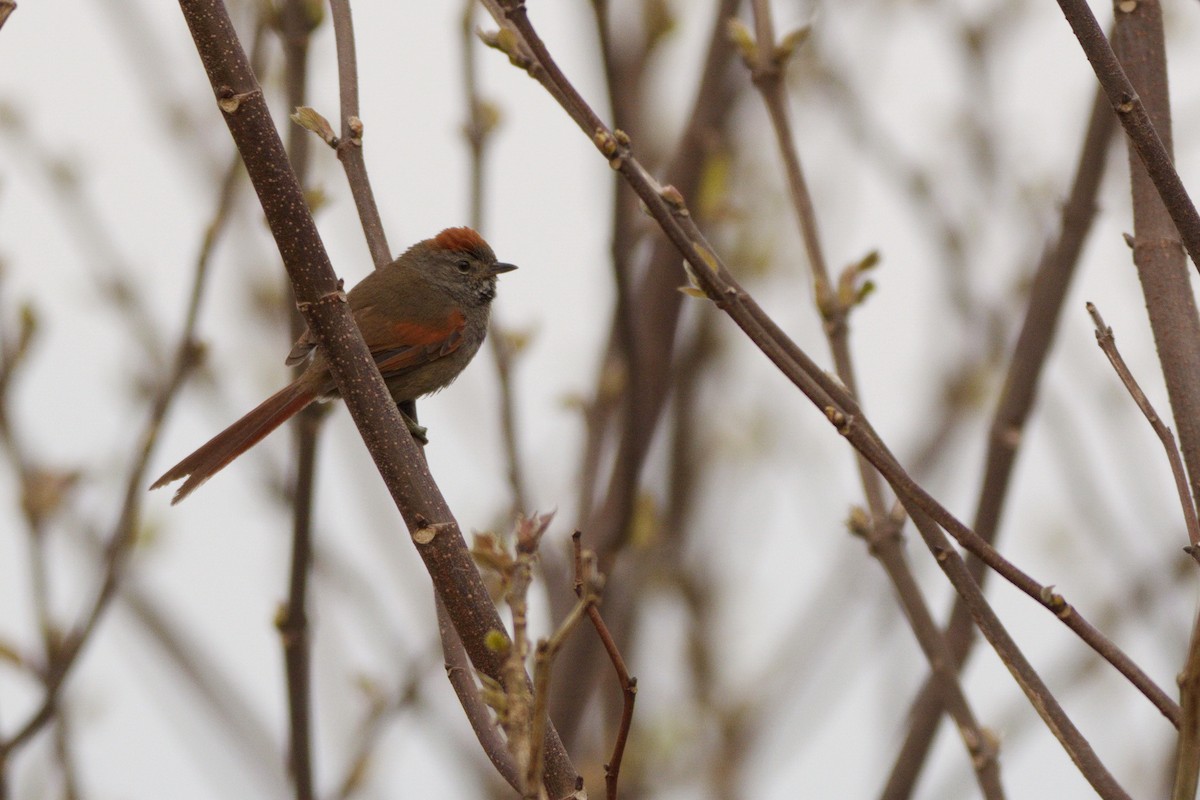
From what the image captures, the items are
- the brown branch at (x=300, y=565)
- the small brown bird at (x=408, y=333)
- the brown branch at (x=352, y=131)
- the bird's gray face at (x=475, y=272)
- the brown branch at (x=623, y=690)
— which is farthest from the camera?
the bird's gray face at (x=475, y=272)

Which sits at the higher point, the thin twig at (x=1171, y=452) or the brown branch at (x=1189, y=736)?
the thin twig at (x=1171, y=452)

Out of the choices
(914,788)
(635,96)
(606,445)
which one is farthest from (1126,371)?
(635,96)

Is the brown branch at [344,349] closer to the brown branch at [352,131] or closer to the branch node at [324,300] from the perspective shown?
the branch node at [324,300]

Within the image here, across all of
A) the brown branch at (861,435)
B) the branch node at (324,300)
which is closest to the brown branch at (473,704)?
the branch node at (324,300)

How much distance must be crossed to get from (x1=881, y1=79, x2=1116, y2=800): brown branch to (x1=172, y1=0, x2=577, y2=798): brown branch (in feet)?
4.47

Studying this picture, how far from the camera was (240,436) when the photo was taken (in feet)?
11.2

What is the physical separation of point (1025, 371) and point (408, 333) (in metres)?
1.82

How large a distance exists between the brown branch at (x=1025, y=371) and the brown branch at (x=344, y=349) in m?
1.36

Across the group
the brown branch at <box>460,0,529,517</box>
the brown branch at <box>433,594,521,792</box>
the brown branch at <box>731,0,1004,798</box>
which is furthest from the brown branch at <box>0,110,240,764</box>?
the brown branch at <box>731,0,1004,798</box>

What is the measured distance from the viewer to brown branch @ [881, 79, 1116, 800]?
10.2ft

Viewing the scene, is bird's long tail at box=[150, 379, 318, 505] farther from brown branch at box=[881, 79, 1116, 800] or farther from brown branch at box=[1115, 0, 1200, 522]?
brown branch at box=[1115, 0, 1200, 522]

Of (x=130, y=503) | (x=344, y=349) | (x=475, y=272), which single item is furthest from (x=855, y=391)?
(x=475, y=272)

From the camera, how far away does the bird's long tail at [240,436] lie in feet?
10.8

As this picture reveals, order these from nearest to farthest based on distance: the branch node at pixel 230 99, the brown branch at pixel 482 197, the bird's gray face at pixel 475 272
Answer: the branch node at pixel 230 99, the brown branch at pixel 482 197, the bird's gray face at pixel 475 272
